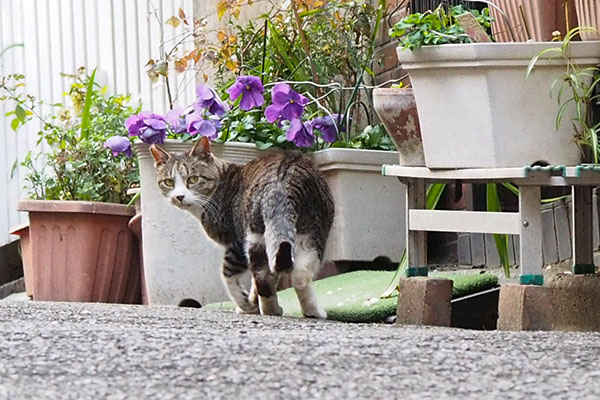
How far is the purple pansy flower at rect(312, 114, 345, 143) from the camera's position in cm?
437

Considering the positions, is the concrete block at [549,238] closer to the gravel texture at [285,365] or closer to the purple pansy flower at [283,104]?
the purple pansy flower at [283,104]

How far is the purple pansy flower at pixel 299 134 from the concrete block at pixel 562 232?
0.92 meters

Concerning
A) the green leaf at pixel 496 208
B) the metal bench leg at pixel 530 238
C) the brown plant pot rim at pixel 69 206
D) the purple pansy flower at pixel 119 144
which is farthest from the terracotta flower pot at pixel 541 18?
the brown plant pot rim at pixel 69 206

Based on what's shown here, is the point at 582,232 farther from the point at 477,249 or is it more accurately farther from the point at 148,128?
the point at 148,128

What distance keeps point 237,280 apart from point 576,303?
1117 mm

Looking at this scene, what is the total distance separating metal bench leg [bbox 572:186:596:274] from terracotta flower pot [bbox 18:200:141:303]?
2.46 m

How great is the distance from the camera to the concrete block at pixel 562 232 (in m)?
3.87

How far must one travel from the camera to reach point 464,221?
3182mm

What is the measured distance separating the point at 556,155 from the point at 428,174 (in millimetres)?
392

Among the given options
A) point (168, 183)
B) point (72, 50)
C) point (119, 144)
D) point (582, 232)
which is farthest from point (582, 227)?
point (72, 50)

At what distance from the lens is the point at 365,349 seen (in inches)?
85.7

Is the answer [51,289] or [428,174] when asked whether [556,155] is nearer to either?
[428,174]

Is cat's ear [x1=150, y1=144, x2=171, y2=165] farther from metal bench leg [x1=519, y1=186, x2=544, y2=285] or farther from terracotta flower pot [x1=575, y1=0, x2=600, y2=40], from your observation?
terracotta flower pot [x1=575, y1=0, x2=600, y2=40]

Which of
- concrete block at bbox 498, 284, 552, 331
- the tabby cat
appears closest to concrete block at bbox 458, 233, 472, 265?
the tabby cat
